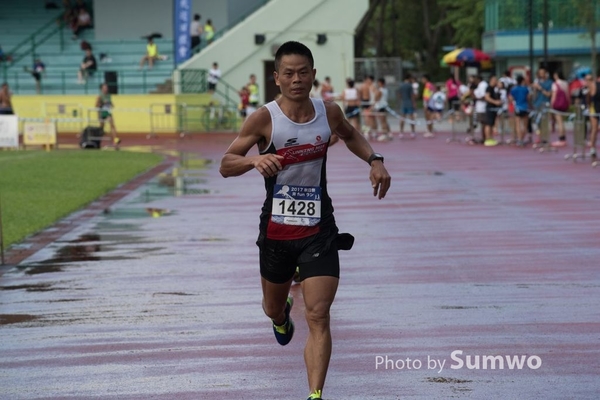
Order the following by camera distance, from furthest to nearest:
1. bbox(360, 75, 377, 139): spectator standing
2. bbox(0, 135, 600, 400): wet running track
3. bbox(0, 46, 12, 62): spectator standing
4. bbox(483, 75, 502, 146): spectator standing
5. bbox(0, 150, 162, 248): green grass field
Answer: bbox(0, 46, 12, 62): spectator standing < bbox(360, 75, 377, 139): spectator standing < bbox(483, 75, 502, 146): spectator standing < bbox(0, 150, 162, 248): green grass field < bbox(0, 135, 600, 400): wet running track

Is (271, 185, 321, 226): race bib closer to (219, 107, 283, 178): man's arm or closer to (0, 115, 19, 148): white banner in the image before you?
(219, 107, 283, 178): man's arm

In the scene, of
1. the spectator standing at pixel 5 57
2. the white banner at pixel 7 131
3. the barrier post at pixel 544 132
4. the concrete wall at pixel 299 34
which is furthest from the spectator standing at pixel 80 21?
the white banner at pixel 7 131

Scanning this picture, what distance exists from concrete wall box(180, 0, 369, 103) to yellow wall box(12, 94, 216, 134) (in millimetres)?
4662

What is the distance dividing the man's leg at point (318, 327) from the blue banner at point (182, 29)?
39.2 m

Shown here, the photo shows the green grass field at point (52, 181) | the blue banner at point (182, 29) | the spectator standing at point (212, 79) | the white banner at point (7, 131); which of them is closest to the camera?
the white banner at point (7, 131)

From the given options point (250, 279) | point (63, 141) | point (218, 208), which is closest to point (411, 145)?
point (63, 141)

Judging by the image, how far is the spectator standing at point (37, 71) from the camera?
48688 mm

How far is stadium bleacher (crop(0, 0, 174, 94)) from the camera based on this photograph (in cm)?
4925

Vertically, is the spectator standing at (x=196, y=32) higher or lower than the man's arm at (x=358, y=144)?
higher

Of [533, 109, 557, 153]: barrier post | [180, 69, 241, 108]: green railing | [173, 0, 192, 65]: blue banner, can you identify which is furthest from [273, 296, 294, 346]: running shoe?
[180, 69, 241, 108]: green railing

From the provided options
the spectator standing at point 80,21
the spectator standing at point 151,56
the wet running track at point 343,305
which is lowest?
the wet running track at point 343,305

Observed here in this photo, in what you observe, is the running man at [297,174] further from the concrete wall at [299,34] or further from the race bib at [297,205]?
the concrete wall at [299,34]

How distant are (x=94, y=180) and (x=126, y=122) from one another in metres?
22.8

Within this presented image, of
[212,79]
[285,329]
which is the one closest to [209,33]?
[212,79]
